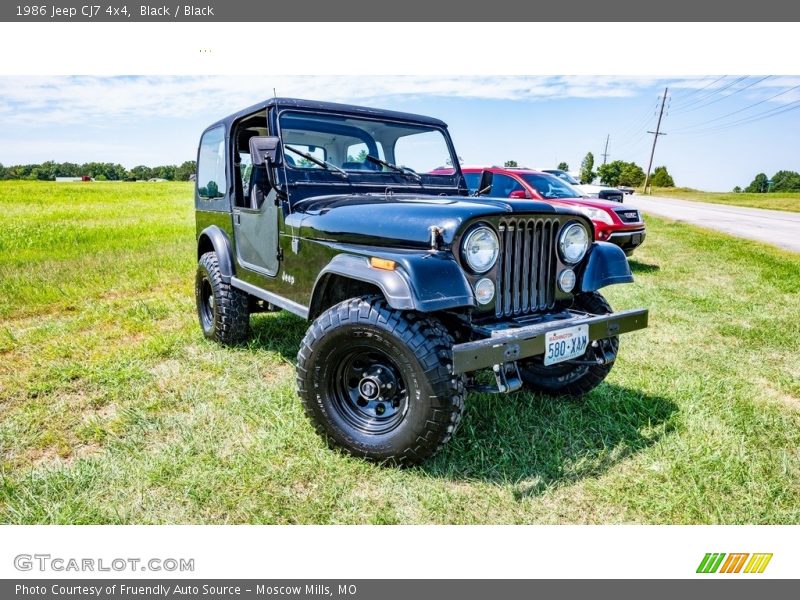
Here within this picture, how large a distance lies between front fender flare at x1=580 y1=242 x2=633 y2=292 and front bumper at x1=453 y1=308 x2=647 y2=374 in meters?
0.28

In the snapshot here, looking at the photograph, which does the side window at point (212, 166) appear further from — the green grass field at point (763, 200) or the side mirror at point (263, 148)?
the green grass field at point (763, 200)

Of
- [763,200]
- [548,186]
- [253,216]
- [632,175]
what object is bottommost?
[253,216]

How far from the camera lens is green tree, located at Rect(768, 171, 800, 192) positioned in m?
51.4

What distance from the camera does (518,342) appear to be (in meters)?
2.37

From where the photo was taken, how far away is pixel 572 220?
3002 millimetres

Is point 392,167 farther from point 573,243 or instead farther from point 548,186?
point 548,186

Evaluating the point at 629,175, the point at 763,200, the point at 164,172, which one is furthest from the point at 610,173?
the point at 164,172

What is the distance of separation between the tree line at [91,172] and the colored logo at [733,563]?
20.4 m

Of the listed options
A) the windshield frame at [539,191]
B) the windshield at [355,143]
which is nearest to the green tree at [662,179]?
the windshield frame at [539,191]

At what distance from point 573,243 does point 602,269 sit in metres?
0.25

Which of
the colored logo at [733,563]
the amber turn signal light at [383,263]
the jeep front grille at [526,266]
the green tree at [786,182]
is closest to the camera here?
the colored logo at [733,563]

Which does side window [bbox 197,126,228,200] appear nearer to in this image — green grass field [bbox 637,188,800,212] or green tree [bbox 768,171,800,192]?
→ green grass field [bbox 637,188,800,212]

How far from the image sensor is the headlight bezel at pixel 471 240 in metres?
2.54

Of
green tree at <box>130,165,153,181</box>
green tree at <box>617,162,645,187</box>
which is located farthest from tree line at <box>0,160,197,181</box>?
green tree at <box>617,162,645,187</box>
